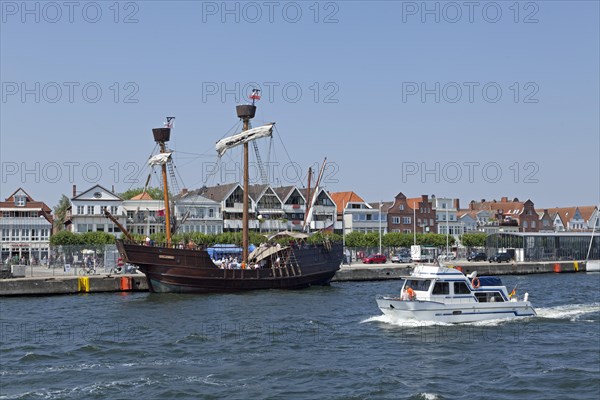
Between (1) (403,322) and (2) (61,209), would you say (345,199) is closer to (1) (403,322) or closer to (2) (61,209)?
(2) (61,209)

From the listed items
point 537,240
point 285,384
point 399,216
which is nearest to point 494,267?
point 537,240

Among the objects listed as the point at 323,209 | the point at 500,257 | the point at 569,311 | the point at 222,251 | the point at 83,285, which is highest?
the point at 323,209

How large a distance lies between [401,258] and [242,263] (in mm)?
39485

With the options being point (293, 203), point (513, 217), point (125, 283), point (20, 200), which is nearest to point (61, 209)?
point (20, 200)

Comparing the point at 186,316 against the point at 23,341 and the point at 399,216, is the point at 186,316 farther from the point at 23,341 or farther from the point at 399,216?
the point at 399,216

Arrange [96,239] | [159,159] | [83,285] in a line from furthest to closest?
1. [96,239]
2. [159,159]
3. [83,285]

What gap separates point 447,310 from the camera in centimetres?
4362

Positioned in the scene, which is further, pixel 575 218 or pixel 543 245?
pixel 575 218

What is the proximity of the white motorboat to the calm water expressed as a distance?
871 millimetres

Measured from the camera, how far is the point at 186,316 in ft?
160

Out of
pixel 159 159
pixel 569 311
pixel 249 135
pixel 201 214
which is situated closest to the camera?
pixel 569 311

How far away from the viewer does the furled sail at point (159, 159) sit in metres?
74.6

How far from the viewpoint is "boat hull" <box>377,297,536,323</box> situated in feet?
142

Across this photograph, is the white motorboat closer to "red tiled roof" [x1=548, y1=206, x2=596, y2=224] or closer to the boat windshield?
the boat windshield
